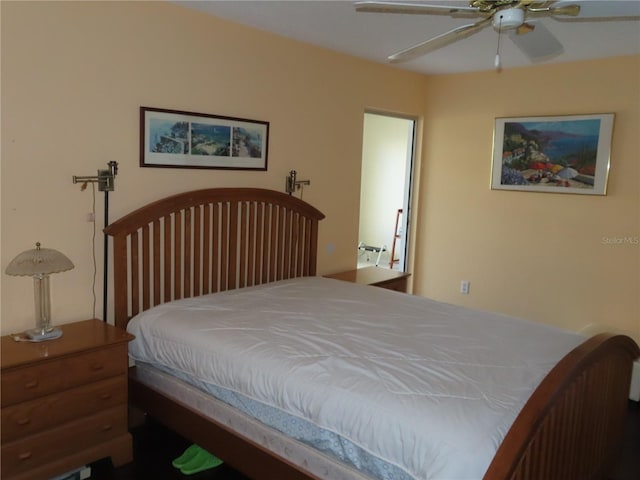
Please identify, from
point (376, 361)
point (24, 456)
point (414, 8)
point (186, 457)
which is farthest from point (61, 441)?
point (414, 8)

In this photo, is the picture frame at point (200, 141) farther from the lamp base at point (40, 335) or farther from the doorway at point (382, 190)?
the doorway at point (382, 190)

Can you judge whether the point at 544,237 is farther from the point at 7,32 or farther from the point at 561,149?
the point at 7,32

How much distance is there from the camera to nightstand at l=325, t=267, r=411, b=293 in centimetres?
396

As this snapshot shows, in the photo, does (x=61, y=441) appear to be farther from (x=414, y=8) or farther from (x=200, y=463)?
(x=414, y=8)

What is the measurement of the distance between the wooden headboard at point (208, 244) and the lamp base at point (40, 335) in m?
0.41

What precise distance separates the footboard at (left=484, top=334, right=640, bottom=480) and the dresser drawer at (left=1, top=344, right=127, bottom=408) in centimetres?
176

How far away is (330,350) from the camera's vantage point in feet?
7.18

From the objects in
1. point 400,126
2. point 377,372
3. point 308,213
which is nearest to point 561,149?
point 308,213

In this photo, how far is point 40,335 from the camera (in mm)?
2334

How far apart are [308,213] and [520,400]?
7.78 feet

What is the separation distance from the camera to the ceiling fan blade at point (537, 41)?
80.4 inches

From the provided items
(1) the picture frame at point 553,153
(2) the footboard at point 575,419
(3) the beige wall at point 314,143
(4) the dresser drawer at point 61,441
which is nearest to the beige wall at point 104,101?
(3) the beige wall at point 314,143

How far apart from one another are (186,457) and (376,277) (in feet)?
6.82

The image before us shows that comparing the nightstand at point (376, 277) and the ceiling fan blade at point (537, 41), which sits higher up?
the ceiling fan blade at point (537, 41)
